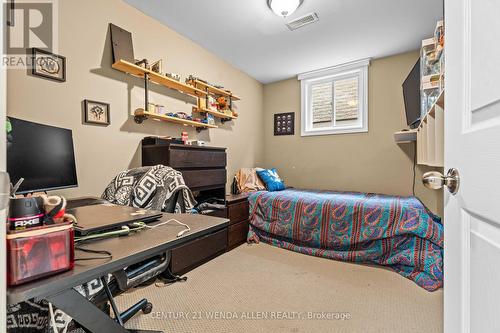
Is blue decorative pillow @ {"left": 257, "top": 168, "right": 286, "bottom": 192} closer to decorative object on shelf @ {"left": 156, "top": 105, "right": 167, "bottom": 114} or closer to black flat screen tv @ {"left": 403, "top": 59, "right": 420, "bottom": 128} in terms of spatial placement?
decorative object on shelf @ {"left": 156, "top": 105, "right": 167, "bottom": 114}

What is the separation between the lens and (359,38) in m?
2.79

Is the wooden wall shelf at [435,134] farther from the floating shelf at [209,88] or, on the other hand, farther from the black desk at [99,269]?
the floating shelf at [209,88]

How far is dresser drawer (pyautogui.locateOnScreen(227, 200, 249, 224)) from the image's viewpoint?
9.14ft

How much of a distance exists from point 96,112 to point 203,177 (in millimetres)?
1104

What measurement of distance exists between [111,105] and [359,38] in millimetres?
2816

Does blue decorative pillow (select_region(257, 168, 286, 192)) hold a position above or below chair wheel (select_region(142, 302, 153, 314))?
above

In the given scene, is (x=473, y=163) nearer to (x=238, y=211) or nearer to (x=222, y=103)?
(x=238, y=211)

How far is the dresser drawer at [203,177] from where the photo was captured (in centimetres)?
229

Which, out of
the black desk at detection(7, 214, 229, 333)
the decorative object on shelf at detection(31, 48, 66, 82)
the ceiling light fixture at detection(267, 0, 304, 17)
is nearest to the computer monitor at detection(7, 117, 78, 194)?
the decorative object on shelf at detection(31, 48, 66, 82)

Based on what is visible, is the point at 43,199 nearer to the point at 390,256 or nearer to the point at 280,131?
the point at 390,256

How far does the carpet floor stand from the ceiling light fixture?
2440 millimetres

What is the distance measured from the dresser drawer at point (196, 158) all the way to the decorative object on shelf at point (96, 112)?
2.06ft

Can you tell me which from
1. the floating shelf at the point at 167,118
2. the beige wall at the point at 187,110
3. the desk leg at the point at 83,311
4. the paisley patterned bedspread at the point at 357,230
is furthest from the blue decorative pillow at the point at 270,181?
the desk leg at the point at 83,311

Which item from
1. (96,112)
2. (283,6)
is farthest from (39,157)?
(283,6)
